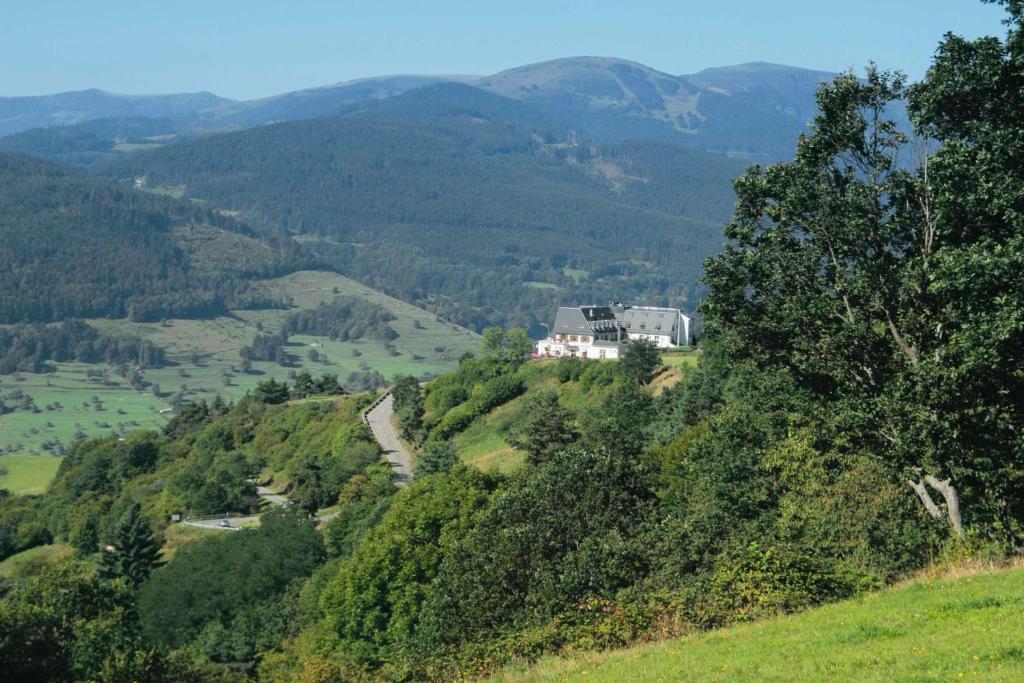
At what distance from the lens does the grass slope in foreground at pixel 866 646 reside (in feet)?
51.0

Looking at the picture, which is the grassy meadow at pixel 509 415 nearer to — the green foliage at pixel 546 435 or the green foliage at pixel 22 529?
the green foliage at pixel 546 435

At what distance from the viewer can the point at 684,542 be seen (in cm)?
2933

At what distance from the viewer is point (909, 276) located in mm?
23156

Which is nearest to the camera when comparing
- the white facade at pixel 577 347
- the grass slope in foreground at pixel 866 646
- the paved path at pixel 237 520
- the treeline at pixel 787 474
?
the grass slope in foreground at pixel 866 646

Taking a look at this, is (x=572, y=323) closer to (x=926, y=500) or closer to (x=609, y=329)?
(x=609, y=329)

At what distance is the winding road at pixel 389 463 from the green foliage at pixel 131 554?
7.46 meters

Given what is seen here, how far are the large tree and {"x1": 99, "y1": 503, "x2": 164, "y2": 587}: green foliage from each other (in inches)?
1923

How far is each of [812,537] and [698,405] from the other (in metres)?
28.8

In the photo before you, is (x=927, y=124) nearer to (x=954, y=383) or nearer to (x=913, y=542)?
(x=954, y=383)

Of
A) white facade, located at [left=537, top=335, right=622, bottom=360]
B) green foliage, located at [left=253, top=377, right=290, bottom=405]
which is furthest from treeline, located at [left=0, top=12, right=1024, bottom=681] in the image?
green foliage, located at [left=253, top=377, right=290, bottom=405]

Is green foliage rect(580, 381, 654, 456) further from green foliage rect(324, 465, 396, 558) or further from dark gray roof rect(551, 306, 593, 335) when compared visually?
dark gray roof rect(551, 306, 593, 335)

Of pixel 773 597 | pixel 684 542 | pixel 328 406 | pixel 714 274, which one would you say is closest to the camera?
pixel 773 597

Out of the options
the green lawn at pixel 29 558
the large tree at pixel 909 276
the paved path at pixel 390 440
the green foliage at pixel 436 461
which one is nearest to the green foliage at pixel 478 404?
the paved path at pixel 390 440

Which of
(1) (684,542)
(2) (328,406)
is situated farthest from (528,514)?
(2) (328,406)
